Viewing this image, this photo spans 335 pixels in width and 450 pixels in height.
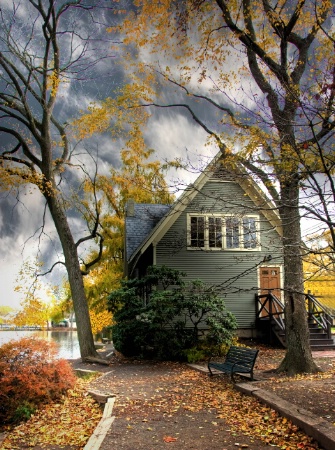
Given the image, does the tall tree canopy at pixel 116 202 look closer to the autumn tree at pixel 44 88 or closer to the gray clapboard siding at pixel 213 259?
the gray clapboard siding at pixel 213 259

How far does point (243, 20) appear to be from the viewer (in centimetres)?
1211

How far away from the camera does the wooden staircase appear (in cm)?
1647

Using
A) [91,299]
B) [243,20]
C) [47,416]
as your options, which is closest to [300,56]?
[243,20]

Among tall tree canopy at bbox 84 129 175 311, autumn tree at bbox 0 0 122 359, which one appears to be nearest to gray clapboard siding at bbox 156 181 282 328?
autumn tree at bbox 0 0 122 359

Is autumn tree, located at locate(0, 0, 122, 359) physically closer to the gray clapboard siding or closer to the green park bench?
the gray clapboard siding

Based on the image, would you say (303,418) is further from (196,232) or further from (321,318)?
(196,232)

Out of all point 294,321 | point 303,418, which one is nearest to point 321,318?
point 294,321

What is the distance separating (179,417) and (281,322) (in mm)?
11491

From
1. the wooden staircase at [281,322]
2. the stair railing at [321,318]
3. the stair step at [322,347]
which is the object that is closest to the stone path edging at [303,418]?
the stair step at [322,347]

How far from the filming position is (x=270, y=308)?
17734 millimetres

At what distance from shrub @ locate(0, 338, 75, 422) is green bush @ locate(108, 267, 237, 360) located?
5110 mm

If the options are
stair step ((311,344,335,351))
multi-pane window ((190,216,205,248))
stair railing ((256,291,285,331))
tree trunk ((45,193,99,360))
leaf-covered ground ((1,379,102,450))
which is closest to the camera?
leaf-covered ground ((1,379,102,450))

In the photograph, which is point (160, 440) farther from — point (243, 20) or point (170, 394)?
point (243, 20)

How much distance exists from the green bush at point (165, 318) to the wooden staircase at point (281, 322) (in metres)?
2.96
